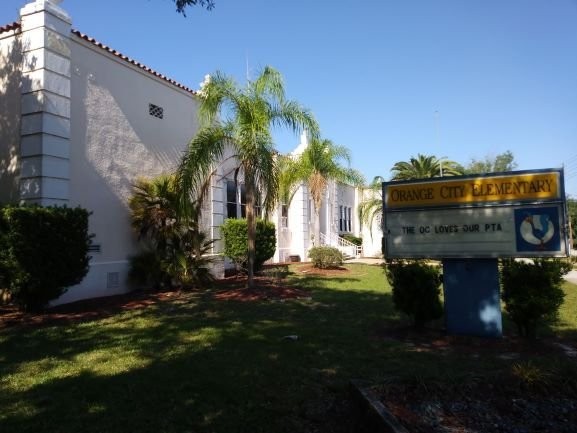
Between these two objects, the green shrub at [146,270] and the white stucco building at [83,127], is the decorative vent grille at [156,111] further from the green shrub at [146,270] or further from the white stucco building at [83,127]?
the green shrub at [146,270]

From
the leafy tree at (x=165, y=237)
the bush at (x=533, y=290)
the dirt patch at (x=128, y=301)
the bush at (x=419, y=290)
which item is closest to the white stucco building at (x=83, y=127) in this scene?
the leafy tree at (x=165, y=237)

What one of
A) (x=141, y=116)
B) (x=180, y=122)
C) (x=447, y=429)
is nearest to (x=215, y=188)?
(x=180, y=122)

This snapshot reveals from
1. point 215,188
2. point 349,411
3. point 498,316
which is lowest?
point 349,411

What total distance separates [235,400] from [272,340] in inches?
92.3

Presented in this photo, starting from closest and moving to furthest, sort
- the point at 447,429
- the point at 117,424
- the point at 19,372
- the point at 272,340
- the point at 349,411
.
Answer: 1. the point at 447,429
2. the point at 117,424
3. the point at 349,411
4. the point at 19,372
5. the point at 272,340

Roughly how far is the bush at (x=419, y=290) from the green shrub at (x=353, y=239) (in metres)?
22.6

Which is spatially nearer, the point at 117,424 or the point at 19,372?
the point at 117,424

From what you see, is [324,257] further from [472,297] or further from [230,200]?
[472,297]

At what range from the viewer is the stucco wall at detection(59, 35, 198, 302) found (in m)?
10.5

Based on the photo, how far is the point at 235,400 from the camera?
14.2 feet

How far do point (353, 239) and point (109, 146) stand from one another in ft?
71.0

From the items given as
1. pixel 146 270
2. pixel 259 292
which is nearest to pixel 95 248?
pixel 146 270

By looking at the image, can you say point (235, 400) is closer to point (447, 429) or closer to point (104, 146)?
point (447, 429)

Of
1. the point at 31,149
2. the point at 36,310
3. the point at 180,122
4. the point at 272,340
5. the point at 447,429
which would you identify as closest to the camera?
the point at 447,429
